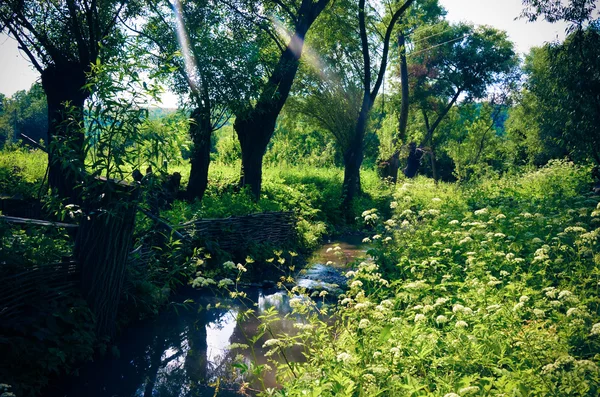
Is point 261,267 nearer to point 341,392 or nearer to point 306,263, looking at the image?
point 306,263

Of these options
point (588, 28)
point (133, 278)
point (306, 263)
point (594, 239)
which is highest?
point (588, 28)

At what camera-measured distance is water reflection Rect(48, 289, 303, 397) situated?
4863 millimetres

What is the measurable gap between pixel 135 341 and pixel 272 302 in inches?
106

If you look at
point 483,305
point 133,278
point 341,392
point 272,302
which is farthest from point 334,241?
point 341,392

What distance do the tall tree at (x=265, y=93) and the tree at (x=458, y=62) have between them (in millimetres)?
17080

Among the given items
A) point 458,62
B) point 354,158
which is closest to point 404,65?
point 458,62

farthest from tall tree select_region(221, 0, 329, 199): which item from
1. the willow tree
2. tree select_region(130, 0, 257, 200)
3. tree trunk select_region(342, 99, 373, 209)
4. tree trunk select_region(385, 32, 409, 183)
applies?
tree trunk select_region(385, 32, 409, 183)

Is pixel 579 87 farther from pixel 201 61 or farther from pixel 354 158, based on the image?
pixel 201 61

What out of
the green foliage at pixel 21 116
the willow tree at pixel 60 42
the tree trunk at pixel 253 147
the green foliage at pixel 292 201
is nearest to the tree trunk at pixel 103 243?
the green foliage at pixel 292 201

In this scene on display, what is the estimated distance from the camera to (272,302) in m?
8.00

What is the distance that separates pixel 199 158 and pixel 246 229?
11.3 ft

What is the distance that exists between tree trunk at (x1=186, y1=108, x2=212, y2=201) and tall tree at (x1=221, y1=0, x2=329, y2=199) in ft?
3.77

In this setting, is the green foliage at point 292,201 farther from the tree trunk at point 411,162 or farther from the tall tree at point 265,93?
the tree trunk at point 411,162

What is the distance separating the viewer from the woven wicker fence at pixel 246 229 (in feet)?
28.5
